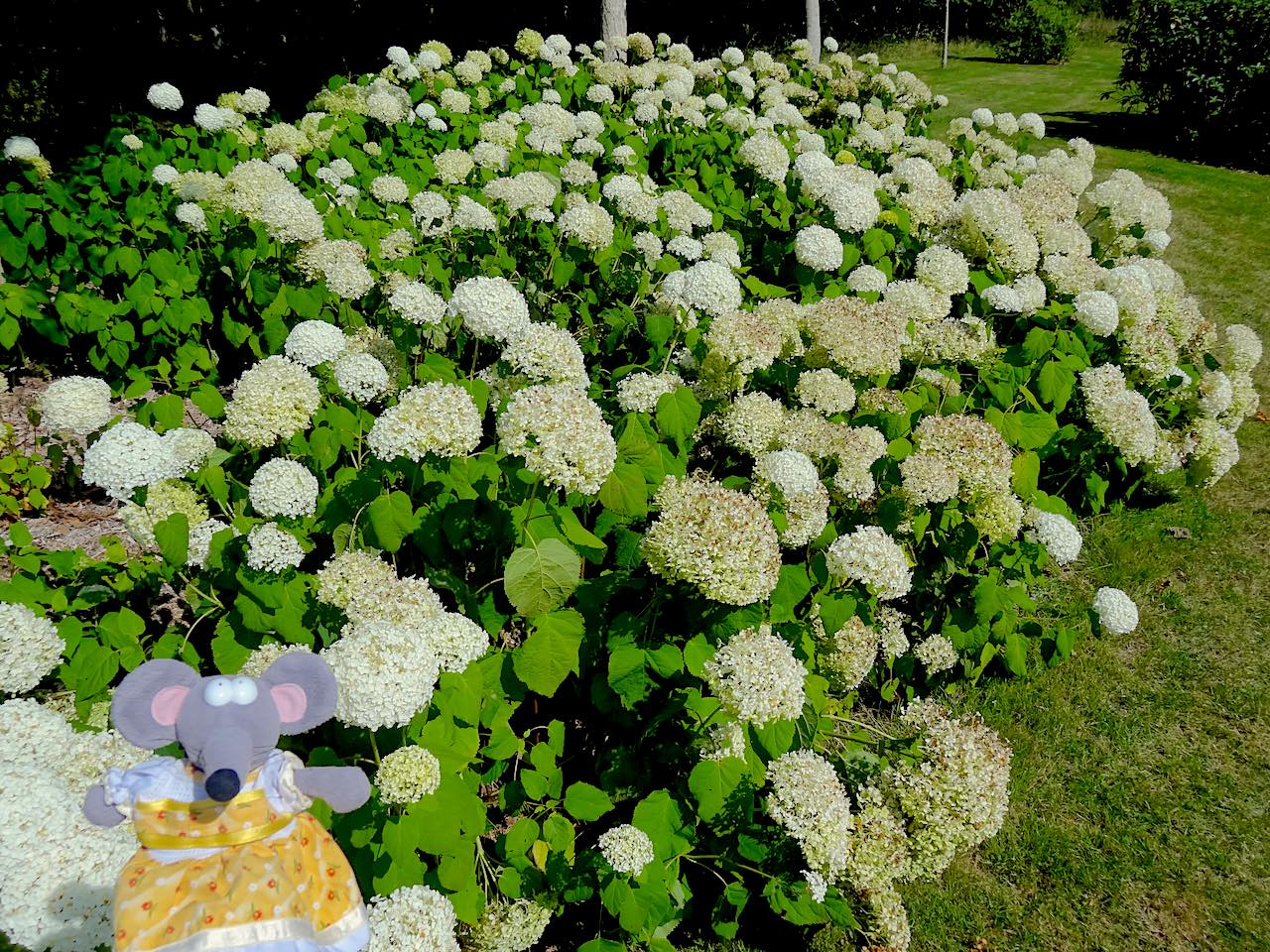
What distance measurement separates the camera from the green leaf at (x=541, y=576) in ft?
7.77

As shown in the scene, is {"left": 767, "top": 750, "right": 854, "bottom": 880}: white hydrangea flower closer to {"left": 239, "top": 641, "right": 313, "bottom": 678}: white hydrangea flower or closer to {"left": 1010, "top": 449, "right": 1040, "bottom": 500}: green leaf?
{"left": 239, "top": 641, "right": 313, "bottom": 678}: white hydrangea flower

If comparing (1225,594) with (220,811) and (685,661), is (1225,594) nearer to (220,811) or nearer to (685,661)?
(685,661)

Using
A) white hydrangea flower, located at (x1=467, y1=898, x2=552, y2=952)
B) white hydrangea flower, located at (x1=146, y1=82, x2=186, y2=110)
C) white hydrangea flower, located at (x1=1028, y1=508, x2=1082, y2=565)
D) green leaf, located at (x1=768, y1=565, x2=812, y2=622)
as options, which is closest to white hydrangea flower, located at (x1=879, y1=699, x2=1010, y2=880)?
green leaf, located at (x1=768, y1=565, x2=812, y2=622)

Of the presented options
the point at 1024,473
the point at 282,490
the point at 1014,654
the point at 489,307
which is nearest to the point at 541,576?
the point at 282,490

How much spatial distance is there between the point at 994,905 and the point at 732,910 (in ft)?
3.80

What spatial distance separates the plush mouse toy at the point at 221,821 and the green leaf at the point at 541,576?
34.2 inches

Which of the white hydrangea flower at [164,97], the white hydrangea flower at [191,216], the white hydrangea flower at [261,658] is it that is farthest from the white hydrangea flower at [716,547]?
the white hydrangea flower at [164,97]

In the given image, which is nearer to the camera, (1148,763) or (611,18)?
(1148,763)

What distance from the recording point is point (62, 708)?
7.80ft

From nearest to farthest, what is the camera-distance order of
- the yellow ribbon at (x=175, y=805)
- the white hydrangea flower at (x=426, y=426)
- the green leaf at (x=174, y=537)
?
1. the yellow ribbon at (x=175, y=805)
2. the green leaf at (x=174, y=537)
3. the white hydrangea flower at (x=426, y=426)

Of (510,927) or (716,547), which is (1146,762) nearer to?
(716,547)

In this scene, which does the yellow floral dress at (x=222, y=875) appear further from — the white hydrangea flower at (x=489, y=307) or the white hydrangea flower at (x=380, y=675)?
the white hydrangea flower at (x=489, y=307)

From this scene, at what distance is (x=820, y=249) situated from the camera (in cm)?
450

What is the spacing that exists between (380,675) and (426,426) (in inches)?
34.6
